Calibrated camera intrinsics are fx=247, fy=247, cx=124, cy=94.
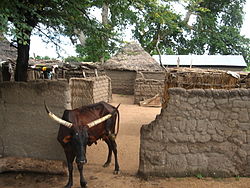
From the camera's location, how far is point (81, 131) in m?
4.16

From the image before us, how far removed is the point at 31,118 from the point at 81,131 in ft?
5.07

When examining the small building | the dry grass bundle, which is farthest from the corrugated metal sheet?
the dry grass bundle

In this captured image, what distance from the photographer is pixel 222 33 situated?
80.6 ft

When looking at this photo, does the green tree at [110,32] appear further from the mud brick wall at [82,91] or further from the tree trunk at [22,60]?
the mud brick wall at [82,91]

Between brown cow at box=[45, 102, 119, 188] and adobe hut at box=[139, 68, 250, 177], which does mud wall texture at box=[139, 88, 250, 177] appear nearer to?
adobe hut at box=[139, 68, 250, 177]

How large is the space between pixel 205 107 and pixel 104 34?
9.32 ft

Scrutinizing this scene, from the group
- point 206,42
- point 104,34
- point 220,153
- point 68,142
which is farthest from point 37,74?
point 206,42

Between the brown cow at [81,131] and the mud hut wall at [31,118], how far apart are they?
499 mm

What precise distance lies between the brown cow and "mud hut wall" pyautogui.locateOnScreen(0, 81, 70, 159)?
19.7 inches

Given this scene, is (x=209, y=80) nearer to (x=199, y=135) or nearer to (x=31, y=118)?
(x=199, y=135)

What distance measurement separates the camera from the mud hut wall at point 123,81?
58.0 ft

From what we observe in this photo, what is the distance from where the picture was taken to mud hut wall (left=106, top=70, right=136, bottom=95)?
17672mm

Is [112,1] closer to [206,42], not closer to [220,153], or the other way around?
[220,153]

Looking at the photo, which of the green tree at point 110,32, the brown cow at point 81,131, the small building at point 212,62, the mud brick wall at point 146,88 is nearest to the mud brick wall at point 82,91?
the mud brick wall at point 146,88
